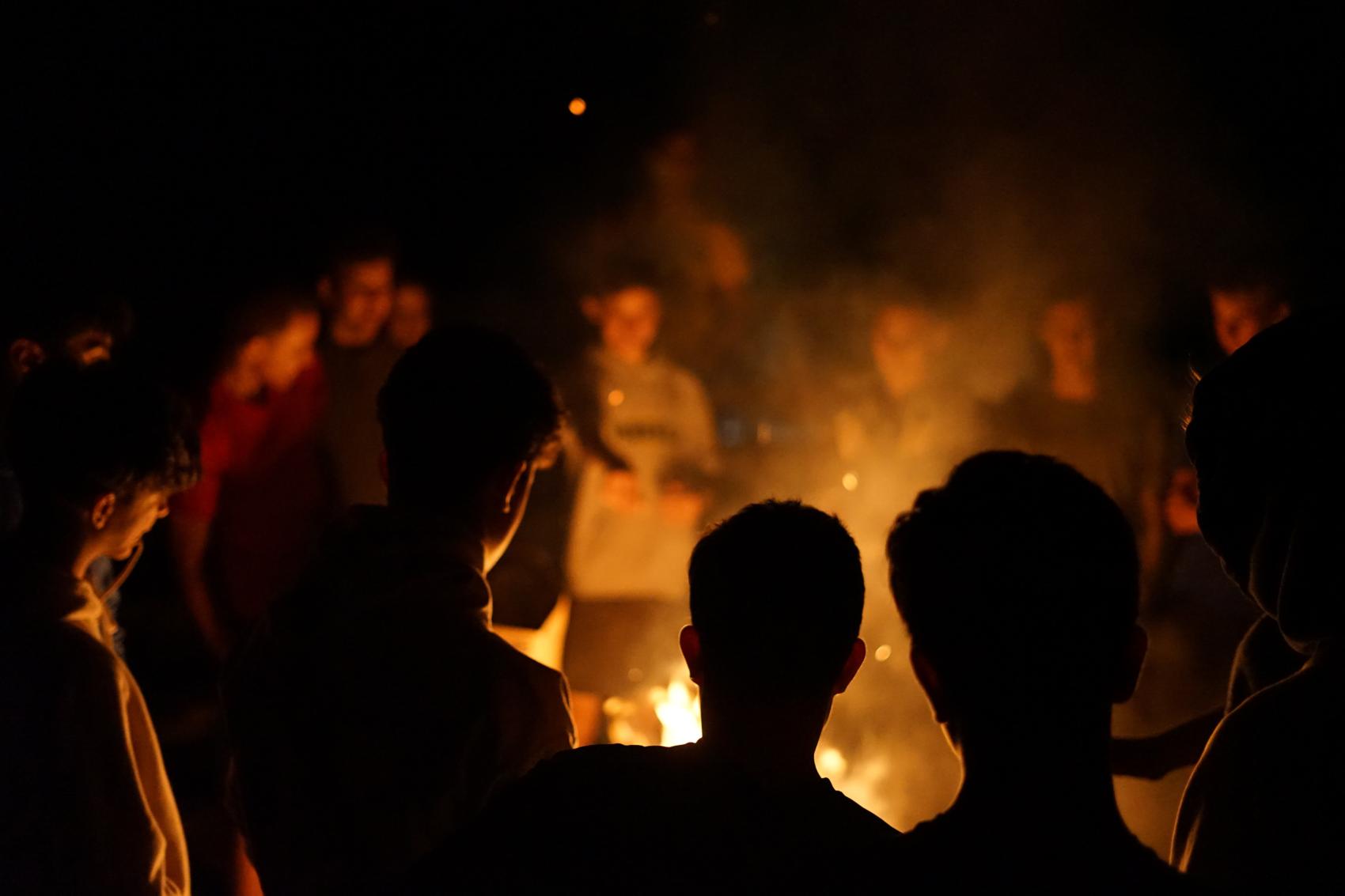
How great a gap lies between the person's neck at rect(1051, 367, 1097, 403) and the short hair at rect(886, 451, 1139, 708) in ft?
11.7

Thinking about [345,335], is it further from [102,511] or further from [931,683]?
[931,683]

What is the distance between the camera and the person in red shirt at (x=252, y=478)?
4223 mm

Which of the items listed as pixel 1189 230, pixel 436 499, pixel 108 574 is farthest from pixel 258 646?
pixel 1189 230

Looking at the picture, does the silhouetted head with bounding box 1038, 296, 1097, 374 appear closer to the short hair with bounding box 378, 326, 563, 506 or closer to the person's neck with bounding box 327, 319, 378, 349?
the person's neck with bounding box 327, 319, 378, 349

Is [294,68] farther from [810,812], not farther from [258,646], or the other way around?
Answer: [810,812]

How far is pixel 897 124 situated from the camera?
22.1ft

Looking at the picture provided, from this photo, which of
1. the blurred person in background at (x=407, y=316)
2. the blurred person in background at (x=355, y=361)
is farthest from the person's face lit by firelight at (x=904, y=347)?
the blurred person in background at (x=355, y=361)

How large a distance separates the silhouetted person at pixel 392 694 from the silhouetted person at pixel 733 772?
0.36m

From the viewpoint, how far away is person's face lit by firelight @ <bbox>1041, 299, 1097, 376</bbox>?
15.5 ft

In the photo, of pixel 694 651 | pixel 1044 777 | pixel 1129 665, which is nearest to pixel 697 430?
pixel 694 651

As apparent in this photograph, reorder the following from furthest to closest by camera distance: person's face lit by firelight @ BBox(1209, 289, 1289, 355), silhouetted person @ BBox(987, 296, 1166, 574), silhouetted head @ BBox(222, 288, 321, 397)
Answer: silhouetted person @ BBox(987, 296, 1166, 574) → silhouetted head @ BBox(222, 288, 321, 397) → person's face lit by firelight @ BBox(1209, 289, 1289, 355)

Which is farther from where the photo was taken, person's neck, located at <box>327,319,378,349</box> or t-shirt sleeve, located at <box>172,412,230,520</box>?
person's neck, located at <box>327,319,378,349</box>

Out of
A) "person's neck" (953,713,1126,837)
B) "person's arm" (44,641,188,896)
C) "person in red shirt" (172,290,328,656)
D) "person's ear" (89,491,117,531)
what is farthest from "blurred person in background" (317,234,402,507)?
"person's neck" (953,713,1126,837)

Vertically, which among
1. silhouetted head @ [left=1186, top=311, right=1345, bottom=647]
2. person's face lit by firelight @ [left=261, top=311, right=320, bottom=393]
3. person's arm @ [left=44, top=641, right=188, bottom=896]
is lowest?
person's arm @ [left=44, top=641, right=188, bottom=896]
